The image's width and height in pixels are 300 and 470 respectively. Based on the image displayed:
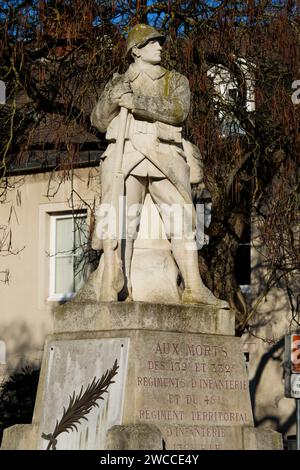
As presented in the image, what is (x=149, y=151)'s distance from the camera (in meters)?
12.1

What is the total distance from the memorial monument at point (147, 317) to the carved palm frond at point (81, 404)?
5 cm

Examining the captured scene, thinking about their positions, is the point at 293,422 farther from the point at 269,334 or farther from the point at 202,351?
the point at 202,351

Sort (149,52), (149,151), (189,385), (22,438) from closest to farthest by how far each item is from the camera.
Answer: (189,385)
(22,438)
(149,151)
(149,52)

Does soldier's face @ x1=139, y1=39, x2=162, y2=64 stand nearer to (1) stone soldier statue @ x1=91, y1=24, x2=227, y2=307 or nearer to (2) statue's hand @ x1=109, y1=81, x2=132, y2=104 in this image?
(1) stone soldier statue @ x1=91, y1=24, x2=227, y2=307

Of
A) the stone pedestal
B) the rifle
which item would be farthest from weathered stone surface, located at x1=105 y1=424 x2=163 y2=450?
the rifle

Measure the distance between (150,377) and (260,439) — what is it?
3.85ft

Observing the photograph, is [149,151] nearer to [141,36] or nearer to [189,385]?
[141,36]

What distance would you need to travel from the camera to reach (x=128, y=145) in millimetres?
12164

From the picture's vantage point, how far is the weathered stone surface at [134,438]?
11.0 metres

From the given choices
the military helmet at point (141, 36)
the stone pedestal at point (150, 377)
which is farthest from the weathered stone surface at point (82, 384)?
the military helmet at point (141, 36)

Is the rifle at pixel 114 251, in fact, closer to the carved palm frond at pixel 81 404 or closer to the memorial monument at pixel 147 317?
the memorial monument at pixel 147 317

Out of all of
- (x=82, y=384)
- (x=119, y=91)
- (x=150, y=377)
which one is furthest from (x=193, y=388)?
(x=119, y=91)

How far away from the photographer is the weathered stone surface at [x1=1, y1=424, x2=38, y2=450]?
12.0 meters
